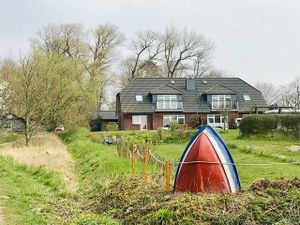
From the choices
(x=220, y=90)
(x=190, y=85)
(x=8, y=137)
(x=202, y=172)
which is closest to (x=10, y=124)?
(x=8, y=137)

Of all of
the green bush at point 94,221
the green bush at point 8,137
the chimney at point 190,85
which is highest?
the chimney at point 190,85

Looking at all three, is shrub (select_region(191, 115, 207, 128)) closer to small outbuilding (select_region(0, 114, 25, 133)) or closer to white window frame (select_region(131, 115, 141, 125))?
white window frame (select_region(131, 115, 141, 125))

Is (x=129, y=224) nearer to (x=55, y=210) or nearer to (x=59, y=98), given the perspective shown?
(x=55, y=210)

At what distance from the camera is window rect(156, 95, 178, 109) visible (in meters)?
56.8

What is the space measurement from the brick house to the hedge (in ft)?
64.5

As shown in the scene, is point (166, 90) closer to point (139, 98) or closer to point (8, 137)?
point (139, 98)

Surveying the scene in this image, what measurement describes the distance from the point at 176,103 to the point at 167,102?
1.21 meters

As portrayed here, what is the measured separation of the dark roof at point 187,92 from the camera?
56906 mm

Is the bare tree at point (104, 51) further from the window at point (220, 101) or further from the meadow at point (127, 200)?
the meadow at point (127, 200)

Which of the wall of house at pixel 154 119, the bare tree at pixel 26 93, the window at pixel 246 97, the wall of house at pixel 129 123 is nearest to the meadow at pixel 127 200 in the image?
the bare tree at pixel 26 93

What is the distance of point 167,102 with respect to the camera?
57.1 metres

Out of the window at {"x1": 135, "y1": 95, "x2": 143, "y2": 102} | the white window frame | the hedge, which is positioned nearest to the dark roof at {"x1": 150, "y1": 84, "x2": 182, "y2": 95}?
the window at {"x1": 135, "y1": 95, "x2": 143, "y2": 102}

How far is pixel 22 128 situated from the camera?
3634 centimetres

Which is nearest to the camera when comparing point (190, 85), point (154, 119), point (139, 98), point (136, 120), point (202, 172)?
point (202, 172)
